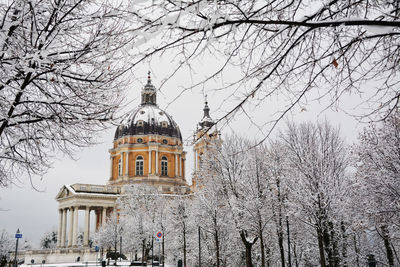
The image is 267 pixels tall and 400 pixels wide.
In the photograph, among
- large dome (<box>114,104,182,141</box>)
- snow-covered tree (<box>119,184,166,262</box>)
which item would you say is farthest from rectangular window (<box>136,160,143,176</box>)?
snow-covered tree (<box>119,184,166,262</box>)

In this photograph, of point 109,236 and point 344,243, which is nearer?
point 344,243

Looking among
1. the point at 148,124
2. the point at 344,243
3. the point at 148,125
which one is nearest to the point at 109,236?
the point at 148,125

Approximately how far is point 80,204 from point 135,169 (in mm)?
12857

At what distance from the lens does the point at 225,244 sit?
26.0 metres

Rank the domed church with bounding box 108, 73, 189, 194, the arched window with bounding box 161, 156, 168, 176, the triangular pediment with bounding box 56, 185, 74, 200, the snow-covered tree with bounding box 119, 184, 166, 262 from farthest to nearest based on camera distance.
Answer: the arched window with bounding box 161, 156, 168, 176 → the domed church with bounding box 108, 73, 189, 194 → the triangular pediment with bounding box 56, 185, 74, 200 → the snow-covered tree with bounding box 119, 184, 166, 262

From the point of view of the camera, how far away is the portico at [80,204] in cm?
5478

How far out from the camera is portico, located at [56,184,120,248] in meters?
54.8

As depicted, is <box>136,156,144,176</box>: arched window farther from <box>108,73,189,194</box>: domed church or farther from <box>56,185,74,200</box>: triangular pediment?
<box>56,185,74,200</box>: triangular pediment

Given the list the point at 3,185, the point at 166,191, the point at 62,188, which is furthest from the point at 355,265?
the point at 62,188

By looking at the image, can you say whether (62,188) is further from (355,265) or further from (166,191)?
(355,265)

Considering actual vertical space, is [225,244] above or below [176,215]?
below

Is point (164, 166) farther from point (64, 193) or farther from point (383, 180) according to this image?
point (383, 180)

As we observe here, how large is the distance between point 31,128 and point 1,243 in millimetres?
79261

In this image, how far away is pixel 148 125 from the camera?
68.7 meters
